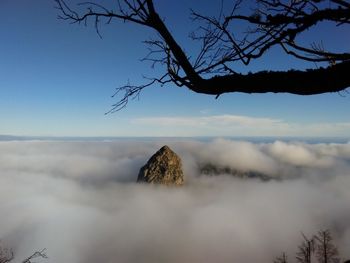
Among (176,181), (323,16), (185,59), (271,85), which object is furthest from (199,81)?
(176,181)

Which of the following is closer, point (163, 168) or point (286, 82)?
point (286, 82)

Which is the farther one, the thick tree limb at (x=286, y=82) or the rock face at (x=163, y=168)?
the rock face at (x=163, y=168)

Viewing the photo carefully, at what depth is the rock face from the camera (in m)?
165

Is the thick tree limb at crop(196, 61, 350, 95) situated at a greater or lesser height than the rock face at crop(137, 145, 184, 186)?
greater

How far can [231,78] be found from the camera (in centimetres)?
335

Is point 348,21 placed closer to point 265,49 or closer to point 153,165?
point 265,49

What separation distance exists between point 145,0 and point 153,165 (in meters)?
164

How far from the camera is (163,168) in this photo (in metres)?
166

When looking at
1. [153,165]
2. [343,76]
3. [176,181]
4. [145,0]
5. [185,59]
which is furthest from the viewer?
[176,181]

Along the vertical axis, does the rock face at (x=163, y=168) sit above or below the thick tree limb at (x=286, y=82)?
below

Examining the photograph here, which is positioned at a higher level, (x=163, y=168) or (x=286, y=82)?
(x=286, y=82)

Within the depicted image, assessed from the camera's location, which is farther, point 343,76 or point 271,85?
point 271,85

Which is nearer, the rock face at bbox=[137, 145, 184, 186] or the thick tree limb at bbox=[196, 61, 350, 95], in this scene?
the thick tree limb at bbox=[196, 61, 350, 95]

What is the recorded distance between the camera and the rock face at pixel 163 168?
16476 cm
